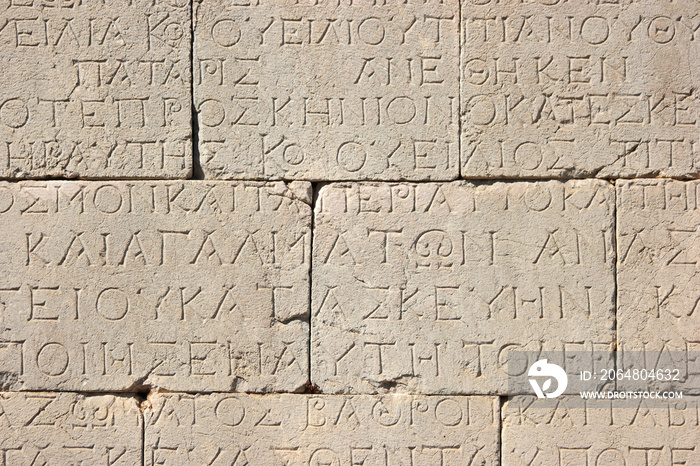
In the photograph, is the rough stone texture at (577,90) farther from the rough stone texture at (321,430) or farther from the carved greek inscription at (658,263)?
the rough stone texture at (321,430)

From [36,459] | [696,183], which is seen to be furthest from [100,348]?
[696,183]

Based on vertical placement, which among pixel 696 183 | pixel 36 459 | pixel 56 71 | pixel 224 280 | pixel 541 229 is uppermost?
pixel 56 71

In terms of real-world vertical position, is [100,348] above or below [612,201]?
below

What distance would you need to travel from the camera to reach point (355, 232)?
11.1 feet

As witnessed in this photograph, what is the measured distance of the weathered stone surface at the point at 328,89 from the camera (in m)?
3.40

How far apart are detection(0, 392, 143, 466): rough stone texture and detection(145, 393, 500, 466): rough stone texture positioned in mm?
214

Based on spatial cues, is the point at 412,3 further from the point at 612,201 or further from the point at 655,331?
the point at 655,331

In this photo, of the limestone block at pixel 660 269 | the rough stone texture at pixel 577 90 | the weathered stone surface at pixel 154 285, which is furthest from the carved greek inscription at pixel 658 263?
the weathered stone surface at pixel 154 285

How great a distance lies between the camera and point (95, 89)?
135 inches

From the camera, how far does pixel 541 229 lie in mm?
3383

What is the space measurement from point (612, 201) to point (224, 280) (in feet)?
6.58

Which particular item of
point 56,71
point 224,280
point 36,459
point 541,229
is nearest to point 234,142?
point 224,280

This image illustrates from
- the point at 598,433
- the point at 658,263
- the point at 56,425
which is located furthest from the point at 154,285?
the point at 658,263

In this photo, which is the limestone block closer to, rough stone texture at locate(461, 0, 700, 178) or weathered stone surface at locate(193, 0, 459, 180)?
rough stone texture at locate(461, 0, 700, 178)
